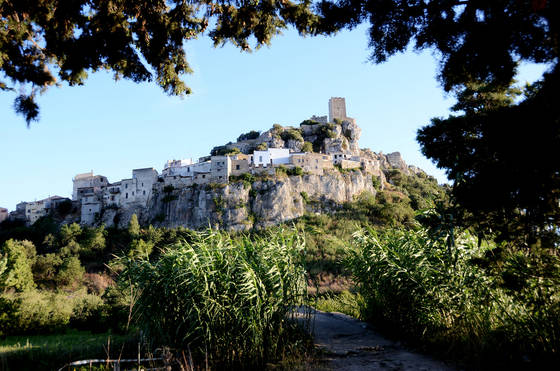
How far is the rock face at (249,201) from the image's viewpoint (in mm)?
43375

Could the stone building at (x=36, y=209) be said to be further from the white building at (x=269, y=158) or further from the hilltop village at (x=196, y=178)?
the white building at (x=269, y=158)

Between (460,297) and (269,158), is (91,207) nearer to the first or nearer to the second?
(269,158)

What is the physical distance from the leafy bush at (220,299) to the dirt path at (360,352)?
37.2 inches

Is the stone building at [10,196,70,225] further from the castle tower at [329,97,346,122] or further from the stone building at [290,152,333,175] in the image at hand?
the castle tower at [329,97,346,122]

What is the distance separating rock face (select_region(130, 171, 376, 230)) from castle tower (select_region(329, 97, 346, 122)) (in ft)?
79.0

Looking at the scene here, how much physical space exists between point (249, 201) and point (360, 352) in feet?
126

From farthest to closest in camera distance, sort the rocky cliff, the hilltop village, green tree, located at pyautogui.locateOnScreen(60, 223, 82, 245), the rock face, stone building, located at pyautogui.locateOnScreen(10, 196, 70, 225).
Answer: the rocky cliff < stone building, located at pyautogui.locateOnScreen(10, 196, 70, 225) < the hilltop village < the rock face < green tree, located at pyautogui.locateOnScreen(60, 223, 82, 245)

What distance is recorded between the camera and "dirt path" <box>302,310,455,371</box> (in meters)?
5.73

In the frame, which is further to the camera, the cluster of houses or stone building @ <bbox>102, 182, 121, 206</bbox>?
stone building @ <bbox>102, 182, 121, 206</bbox>

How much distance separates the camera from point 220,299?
231 inches

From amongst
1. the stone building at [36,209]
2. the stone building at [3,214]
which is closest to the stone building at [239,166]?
the stone building at [36,209]

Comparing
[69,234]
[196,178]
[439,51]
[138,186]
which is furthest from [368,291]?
[138,186]

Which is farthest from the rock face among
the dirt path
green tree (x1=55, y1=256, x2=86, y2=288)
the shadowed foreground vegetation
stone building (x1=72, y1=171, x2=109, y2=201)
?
the shadowed foreground vegetation

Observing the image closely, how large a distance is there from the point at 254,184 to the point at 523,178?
42.8 meters
